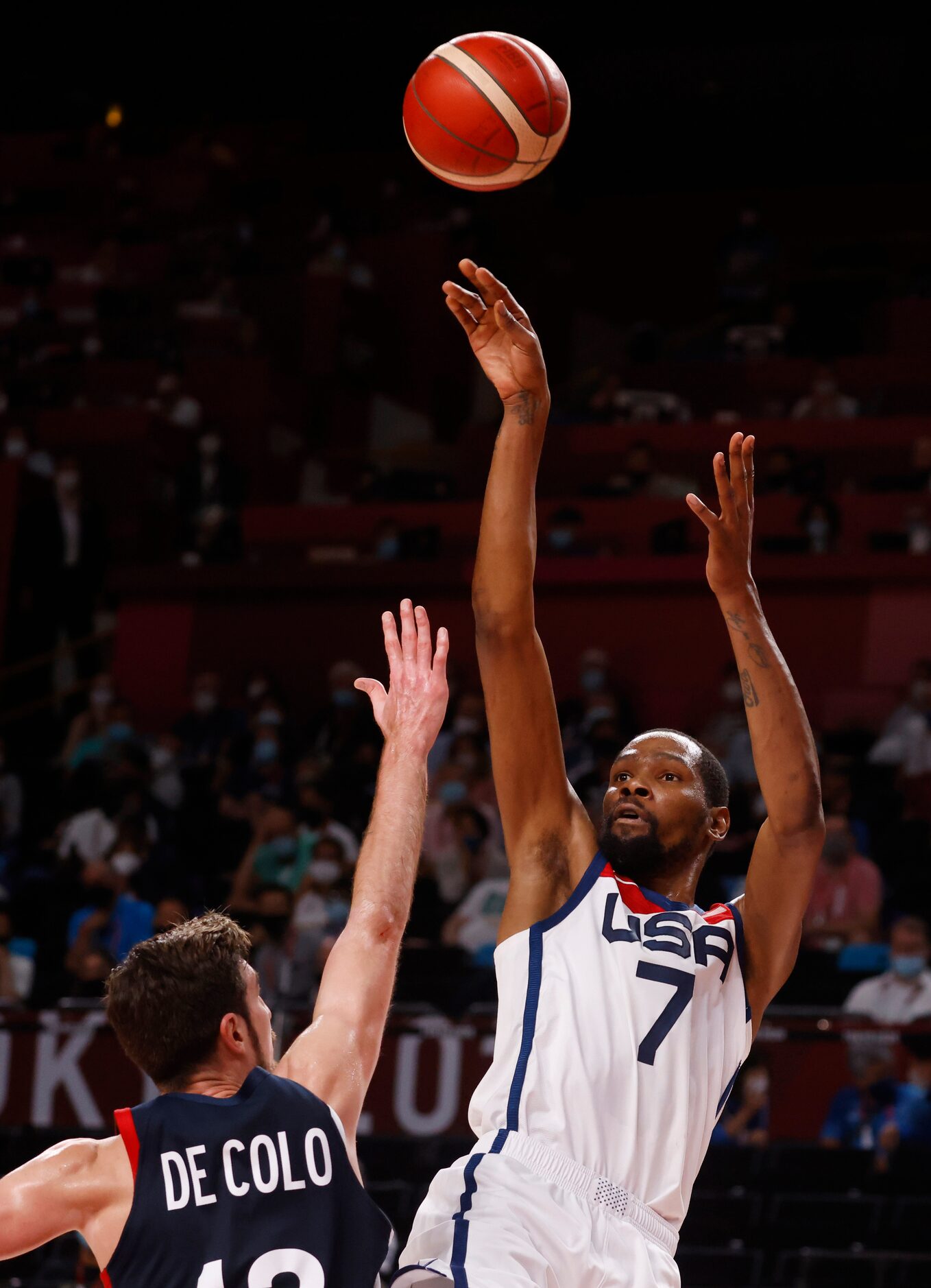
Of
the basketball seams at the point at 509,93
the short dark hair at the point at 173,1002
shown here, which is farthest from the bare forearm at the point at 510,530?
the basketball seams at the point at 509,93

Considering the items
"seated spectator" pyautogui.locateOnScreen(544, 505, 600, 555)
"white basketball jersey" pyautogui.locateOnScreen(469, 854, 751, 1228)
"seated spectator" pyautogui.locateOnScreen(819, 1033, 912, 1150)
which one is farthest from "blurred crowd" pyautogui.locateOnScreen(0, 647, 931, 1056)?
"white basketball jersey" pyautogui.locateOnScreen(469, 854, 751, 1228)

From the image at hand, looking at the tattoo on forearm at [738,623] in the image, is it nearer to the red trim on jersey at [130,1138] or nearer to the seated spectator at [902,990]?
the red trim on jersey at [130,1138]

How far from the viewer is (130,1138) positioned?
8.95 feet

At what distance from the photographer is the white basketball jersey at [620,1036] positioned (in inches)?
129

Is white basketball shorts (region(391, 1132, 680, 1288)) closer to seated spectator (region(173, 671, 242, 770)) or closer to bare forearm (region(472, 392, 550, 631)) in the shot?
bare forearm (region(472, 392, 550, 631))

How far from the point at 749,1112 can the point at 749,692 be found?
14.4 feet

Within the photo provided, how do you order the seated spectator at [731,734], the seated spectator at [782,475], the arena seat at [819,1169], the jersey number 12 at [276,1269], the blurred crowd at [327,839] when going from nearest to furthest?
the jersey number 12 at [276,1269]
the arena seat at [819,1169]
the blurred crowd at [327,839]
the seated spectator at [731,734]
the seated spectator at [782,475]

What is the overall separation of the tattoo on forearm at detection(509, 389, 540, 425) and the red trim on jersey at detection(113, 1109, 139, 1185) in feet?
5.89

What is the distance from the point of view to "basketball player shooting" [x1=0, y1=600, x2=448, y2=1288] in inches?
105

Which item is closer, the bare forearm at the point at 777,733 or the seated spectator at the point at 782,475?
the bare forearm at the point at 777,733

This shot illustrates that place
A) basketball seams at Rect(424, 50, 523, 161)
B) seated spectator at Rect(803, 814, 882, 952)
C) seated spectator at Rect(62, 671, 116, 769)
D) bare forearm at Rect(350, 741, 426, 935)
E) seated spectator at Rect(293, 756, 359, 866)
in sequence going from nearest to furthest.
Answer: bare forearm at Rect(350, 741, 426, 935), basketball seams at Rect(424, 50, 523, 161), seated spectator at Rect(803, 814, 882, 952), seated spectator at Rect(293, 756, 359, 866), seated spectator at Rect(62, 671, 116, 769)

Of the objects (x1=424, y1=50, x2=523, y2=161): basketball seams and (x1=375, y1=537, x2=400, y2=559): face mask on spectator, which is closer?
(x1=424, y1=50, x2=523, y2=161): basketball seams

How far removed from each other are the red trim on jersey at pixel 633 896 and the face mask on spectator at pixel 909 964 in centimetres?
517

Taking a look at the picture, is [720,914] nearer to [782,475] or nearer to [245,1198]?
[245,1198]
